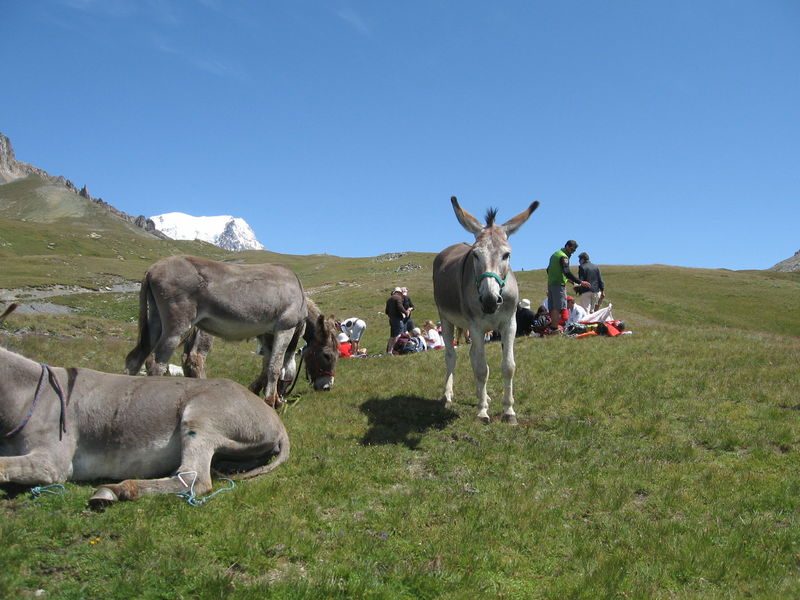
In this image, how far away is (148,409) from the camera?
731 centimetres

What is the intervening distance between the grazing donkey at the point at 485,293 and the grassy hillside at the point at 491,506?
3.07 ft

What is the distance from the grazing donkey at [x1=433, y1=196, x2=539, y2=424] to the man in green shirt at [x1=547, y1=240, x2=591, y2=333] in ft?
28.7

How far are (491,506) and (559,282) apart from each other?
14965mm

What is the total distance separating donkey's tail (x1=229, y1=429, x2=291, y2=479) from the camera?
24.7 ft

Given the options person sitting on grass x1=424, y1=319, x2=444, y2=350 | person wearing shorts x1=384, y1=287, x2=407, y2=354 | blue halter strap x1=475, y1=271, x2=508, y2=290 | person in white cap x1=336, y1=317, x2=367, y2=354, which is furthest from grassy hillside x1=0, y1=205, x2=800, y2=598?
person in white cap x1=336, y1=317, x2=367, y2=354

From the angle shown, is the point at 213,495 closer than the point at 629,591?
No

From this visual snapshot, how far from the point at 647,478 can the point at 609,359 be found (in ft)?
27.3

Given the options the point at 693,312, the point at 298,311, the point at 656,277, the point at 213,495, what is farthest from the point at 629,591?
the point at 656,277

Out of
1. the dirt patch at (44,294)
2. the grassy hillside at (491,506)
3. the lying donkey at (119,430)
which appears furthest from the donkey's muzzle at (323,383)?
the dirt patch at (44,294)

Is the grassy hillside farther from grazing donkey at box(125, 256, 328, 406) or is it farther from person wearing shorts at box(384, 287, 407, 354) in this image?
person wearing shorts at box(384, 287, 407, 354)

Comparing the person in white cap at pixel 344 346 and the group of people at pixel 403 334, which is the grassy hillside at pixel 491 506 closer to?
the person in white cap at pixel 344 346

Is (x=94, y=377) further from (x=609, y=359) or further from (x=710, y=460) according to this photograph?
(x=609, y=359)

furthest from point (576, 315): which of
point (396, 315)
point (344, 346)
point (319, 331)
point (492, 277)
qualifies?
point (492, 277)

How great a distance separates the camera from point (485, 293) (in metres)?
9.72
